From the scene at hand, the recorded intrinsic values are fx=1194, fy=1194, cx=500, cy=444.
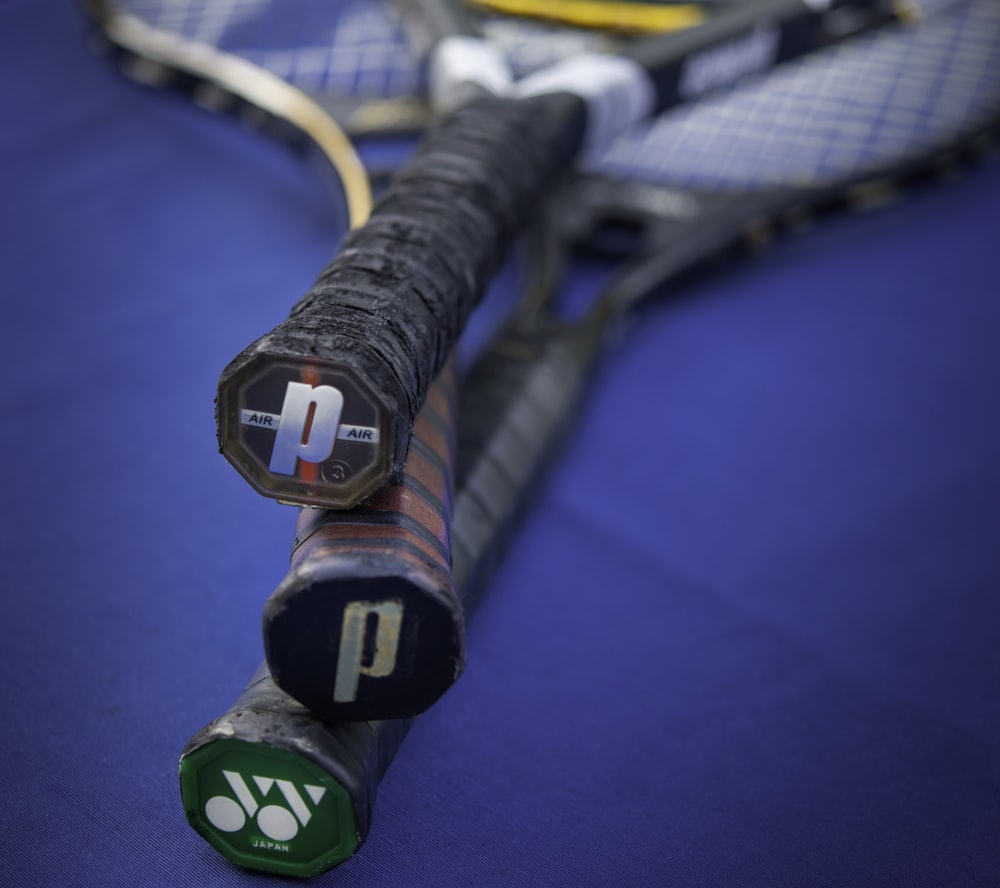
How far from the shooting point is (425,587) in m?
0.96

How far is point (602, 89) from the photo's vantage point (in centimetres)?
192

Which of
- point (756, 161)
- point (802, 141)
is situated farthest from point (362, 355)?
point (802, 141)

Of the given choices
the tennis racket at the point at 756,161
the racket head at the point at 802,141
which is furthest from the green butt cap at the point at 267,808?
the racket head at the point at 802,141

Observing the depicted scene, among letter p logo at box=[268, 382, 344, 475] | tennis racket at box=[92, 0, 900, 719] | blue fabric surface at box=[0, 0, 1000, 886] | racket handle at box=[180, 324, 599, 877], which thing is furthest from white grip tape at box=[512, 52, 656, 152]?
racket handle at box=[180, 324, 599, 877]

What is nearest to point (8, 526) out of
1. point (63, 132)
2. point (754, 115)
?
point (63, 132)

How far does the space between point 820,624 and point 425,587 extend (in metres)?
0.70

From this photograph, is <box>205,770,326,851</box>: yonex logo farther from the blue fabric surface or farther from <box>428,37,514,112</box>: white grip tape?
<box>428,37,514,112</box>: white grip tape

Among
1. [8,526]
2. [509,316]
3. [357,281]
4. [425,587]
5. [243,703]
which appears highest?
[357,281]

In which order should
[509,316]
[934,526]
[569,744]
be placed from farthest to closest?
[509,316]
[934,526]
[569,744]

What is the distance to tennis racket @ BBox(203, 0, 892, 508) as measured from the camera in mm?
954

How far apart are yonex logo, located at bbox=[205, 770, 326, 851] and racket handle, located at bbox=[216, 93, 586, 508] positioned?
0.79 ft

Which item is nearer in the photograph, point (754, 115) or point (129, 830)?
point (129, 830)

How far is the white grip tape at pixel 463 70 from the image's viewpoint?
6.40 ft

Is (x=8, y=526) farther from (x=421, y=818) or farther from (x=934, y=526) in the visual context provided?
(x=934, y=526)
